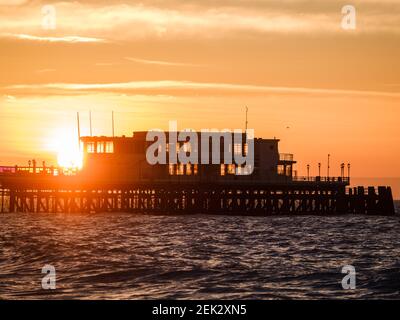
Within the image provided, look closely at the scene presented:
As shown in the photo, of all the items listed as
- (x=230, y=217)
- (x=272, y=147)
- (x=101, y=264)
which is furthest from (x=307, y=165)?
(x=101, y=264)

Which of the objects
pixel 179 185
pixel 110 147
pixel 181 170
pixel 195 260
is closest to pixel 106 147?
pixel 110 147

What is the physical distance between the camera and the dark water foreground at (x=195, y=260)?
26.4 m

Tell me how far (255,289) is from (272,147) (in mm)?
61901

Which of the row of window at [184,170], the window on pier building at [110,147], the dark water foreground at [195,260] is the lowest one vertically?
the dark water foreground at [195,260]

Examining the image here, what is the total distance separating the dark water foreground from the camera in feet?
86.6

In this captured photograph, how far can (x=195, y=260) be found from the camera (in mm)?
→ 35344

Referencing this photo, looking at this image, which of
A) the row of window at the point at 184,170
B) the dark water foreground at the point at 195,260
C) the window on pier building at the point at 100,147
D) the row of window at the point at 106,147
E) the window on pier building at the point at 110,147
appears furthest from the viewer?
the window on pier building at the point at 100,147
